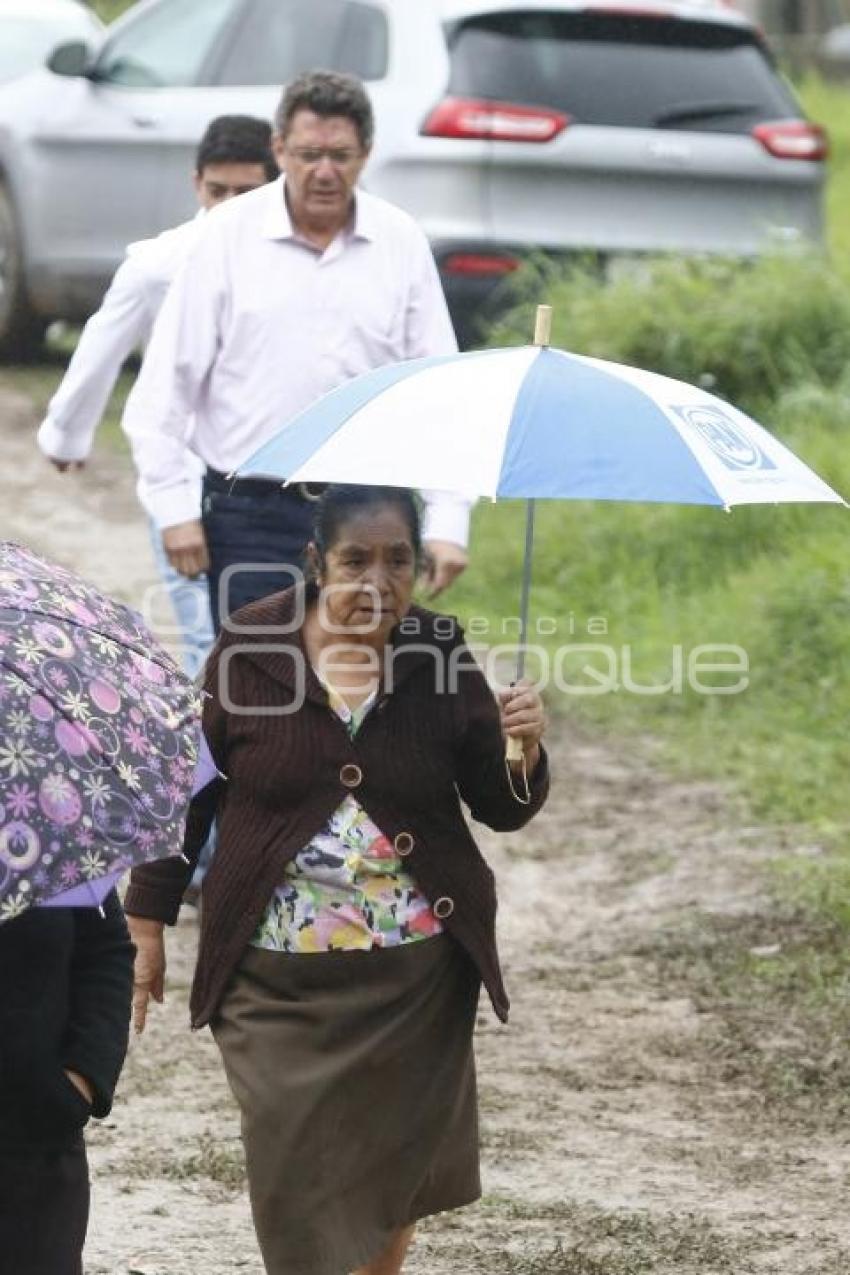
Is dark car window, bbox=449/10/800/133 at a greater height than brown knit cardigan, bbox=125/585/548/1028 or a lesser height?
greater

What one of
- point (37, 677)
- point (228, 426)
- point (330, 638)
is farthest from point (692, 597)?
point (37, 677)

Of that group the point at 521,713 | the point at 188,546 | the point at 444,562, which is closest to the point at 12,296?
the point at 188,546

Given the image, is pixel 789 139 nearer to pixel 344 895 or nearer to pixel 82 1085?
pixel 344 895

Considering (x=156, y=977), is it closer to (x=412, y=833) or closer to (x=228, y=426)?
(x=412, y=833)

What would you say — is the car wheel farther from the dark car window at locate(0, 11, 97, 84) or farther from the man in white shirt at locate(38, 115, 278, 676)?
the man in white shirt at locate(38, 115, 278, 676)

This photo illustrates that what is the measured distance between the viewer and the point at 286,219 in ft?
20.1

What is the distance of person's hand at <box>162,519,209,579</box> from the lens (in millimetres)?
6281

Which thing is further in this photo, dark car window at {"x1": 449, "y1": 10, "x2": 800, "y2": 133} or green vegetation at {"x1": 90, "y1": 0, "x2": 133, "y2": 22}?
green vegetation at {"x1": 90, "y1": 0, "x2": 133, "y2": 22}

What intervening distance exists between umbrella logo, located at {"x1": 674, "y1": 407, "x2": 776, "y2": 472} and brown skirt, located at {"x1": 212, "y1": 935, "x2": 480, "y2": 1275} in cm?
86

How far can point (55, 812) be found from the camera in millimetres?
3182

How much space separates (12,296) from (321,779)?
888cm

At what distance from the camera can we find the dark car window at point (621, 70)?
10867mm

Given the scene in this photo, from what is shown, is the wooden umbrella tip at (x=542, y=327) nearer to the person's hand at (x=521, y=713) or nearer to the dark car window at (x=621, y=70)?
the person's hand at (x=521, y=713)

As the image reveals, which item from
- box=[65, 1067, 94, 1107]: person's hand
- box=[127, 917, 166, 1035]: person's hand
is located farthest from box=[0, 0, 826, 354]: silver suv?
box=[65, 1067, 94, 1107]: person's hand
